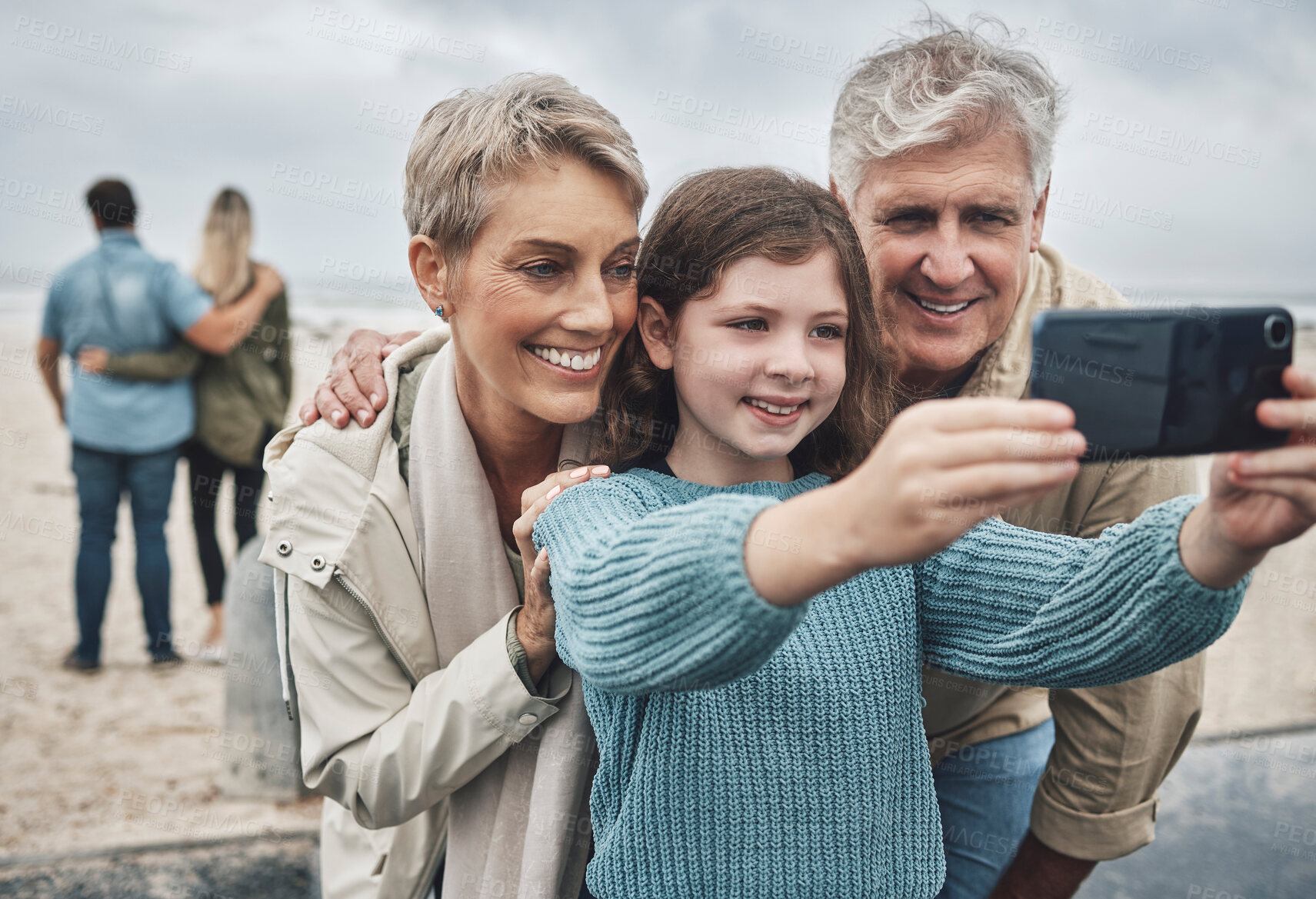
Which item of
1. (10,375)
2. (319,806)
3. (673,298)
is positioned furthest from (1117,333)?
(10,375)

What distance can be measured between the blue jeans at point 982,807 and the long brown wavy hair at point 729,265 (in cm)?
108

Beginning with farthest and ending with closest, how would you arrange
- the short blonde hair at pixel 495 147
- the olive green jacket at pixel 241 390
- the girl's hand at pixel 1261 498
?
the olive green jacket at pixel 241 390 → the short blonde hair at pixel 495 147 → the girl's hand at pixel 1261 498

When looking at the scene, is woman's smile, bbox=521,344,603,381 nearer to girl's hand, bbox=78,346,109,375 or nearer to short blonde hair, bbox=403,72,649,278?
short blonde hair, bbox=403,72,649,278

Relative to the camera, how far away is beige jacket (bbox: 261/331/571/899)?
1768 mm

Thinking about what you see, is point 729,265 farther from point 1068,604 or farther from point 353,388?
point 353,388

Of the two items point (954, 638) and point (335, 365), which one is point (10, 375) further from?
point (954, 638)

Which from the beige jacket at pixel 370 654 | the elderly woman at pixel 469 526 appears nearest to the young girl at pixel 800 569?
the elderly woman at pixel 469 526

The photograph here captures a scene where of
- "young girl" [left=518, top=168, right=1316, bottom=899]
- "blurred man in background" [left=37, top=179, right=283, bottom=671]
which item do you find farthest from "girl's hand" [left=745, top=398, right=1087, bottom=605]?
"blurred man in background" [left=37, top=179, right=283, bottom=671]

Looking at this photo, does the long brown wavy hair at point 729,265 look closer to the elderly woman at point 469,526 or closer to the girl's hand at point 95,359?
the elderly woman at point 469,526

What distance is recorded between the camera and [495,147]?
169 centimetres

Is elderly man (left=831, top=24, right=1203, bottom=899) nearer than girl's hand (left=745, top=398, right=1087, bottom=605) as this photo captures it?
No

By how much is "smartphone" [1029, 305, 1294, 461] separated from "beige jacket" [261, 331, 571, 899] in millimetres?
1090

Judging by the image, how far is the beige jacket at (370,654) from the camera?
177 cm

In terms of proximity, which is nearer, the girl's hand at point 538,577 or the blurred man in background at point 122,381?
the girl's hand at point 538,577
